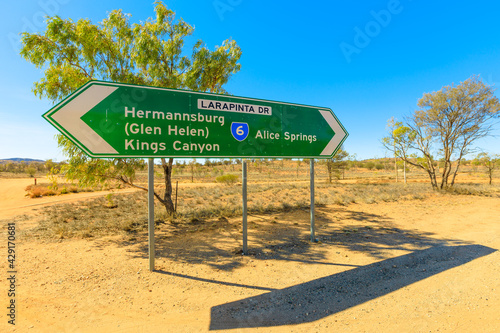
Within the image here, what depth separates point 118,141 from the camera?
424 cm

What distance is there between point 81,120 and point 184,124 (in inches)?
70.6

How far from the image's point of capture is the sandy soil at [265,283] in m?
3.19

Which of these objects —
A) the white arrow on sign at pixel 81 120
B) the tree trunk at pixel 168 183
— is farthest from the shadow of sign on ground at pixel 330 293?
the tree trunk at pixel 168 183

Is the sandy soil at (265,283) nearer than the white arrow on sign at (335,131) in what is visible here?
Yes

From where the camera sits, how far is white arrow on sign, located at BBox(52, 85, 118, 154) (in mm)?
3883

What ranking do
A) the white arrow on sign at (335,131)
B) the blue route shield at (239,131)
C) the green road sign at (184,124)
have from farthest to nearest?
the white arrow on sign at (335,131) < the blue route shield at (239,131) < the green road sign at (184,124)

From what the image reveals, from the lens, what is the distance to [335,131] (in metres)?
6.63

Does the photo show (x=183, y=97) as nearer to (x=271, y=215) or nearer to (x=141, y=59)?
(x=141, y=59)

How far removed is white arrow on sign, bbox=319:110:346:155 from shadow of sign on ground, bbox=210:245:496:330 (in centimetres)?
310

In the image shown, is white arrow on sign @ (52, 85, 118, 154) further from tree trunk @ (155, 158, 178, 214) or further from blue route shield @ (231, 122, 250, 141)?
A: tree trunk @ (155, 158, 178, 214)

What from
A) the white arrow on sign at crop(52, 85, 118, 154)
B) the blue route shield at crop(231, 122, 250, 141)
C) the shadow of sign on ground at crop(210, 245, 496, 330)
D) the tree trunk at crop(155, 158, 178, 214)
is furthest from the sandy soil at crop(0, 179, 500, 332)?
the blue route shield at crop(231, 122, 250, 141)

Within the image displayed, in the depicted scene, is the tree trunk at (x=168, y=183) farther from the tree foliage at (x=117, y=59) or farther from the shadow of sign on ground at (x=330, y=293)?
the shadow of sign on ground at (x=330, y=293)

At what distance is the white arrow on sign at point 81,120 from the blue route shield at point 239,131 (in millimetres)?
2465

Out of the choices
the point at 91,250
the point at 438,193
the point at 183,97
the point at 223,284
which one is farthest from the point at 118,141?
the point at 438,193
